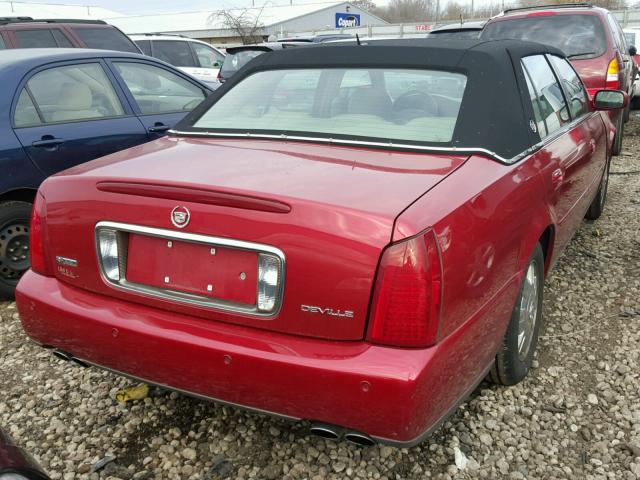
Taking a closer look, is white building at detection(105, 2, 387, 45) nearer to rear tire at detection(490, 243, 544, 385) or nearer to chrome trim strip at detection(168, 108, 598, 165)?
chrome trim strip at detection(168, 108, 598, 165)

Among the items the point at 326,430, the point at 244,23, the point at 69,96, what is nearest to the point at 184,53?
→ the point at 69,96

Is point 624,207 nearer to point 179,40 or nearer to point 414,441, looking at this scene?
point 414,441

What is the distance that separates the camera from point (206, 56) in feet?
42.8

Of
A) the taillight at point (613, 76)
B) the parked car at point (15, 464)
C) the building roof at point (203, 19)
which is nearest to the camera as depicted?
the parked car at point (15, 464)

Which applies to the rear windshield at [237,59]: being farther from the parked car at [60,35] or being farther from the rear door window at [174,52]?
the parked car at [60,35]

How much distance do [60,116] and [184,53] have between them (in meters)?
8.83

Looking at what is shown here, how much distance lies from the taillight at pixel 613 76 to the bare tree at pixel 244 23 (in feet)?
99.7

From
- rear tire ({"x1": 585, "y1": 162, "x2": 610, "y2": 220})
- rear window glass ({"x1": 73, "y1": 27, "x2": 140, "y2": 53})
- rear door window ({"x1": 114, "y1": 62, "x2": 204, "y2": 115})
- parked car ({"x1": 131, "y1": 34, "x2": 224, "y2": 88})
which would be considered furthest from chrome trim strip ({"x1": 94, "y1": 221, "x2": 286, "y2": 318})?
parked car ({"x1": 131, "y1": 34, "x2": 224, "y2": 88})

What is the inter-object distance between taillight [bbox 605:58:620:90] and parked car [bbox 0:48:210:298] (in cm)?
515

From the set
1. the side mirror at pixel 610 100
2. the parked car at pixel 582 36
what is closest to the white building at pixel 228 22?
the parked car at pixel 582 36

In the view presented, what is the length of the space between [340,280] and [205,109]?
1.71 metres

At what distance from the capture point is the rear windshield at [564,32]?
7.64 meters

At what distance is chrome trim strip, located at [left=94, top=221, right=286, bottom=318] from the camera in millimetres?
1930

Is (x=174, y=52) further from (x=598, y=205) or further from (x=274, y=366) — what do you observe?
(x=274, y=366)
